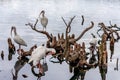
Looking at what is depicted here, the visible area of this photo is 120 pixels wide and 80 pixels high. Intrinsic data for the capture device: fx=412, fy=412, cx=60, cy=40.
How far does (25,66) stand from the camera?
1205 cm

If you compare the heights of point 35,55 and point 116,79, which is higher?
point 35,55

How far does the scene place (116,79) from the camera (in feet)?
36.6

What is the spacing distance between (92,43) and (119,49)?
1989mm

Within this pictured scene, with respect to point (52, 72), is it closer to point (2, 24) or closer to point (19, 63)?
point (19, 63)

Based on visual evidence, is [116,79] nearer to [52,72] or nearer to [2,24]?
[52,72]

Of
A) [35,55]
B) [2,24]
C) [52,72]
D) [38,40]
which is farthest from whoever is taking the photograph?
[2,24]

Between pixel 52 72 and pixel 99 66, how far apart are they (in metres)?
1.38

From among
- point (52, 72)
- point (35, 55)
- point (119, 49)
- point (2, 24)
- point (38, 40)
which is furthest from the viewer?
point (2, 24)

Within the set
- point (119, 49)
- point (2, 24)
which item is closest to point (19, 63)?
point (119, 49)

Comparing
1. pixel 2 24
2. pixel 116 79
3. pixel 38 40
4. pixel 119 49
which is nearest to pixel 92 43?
pixel 119 49

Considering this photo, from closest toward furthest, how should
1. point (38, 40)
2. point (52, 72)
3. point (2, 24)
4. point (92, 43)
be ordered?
1. point (52, 72)
2. point (92, 43)
3. point (38, 40)
4. point (2, 24)

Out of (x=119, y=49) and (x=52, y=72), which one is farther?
(x=119, y=49)

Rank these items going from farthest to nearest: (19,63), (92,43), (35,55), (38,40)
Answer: (38,40) < (92,43) < (19,63) < (35,55)

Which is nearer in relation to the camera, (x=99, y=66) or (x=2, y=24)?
(x=99, y=66)
